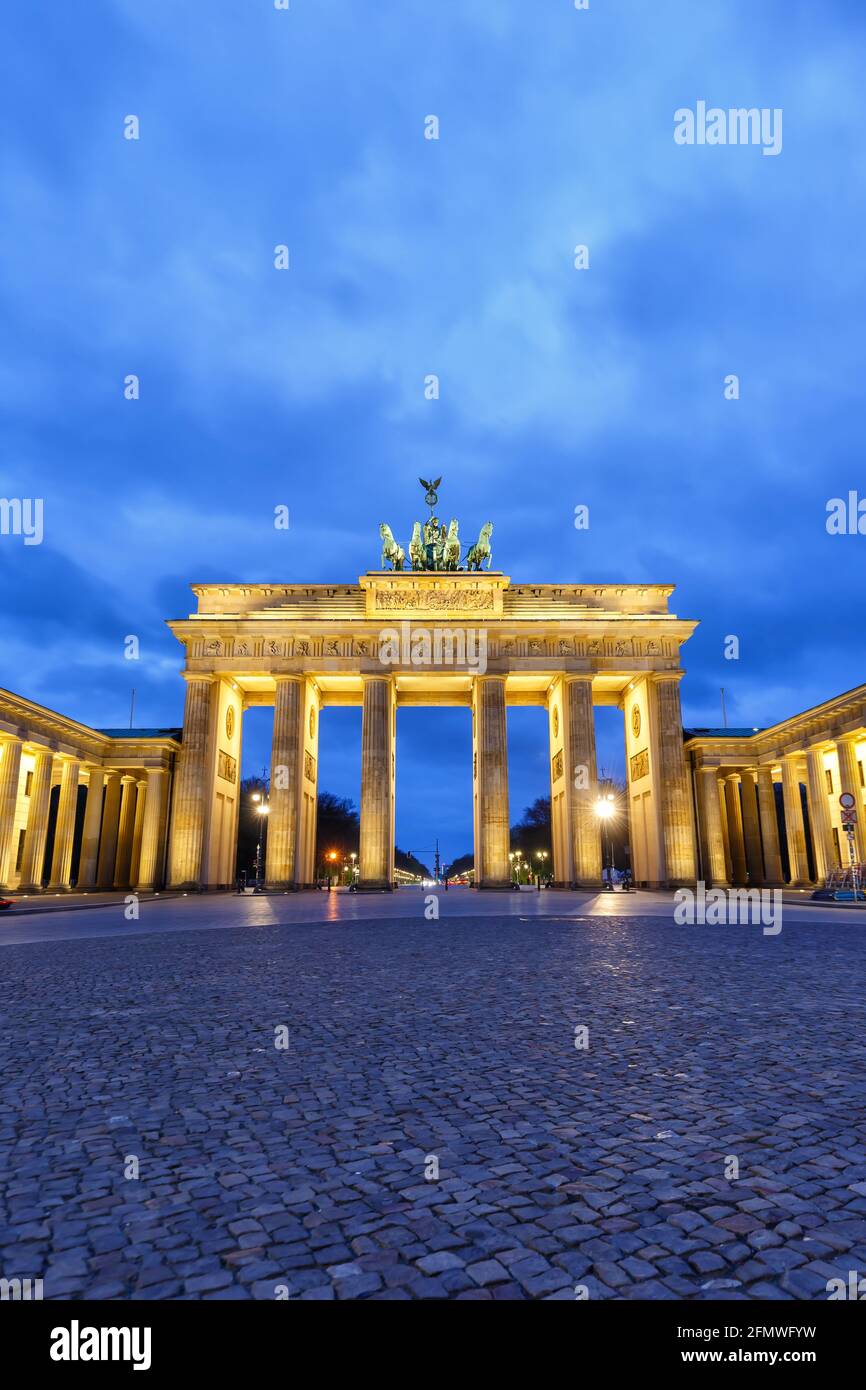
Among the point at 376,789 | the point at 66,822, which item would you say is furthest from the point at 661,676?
the point at 66,822

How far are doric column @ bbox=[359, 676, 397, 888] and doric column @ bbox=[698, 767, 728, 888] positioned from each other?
21.6 m

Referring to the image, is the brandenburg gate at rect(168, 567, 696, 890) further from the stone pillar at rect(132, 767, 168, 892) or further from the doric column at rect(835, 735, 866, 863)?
the doric column at rect(835, 735, 866, 863)

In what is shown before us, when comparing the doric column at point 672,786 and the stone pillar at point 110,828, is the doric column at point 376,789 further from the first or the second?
the stone pillar at point 110,828

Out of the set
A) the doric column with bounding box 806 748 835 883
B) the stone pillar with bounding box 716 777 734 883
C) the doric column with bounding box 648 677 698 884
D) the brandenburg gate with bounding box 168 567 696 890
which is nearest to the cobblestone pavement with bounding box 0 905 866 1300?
the brandenburg gate with bounding box 168 567 696 890

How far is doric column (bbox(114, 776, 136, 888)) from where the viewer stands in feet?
193

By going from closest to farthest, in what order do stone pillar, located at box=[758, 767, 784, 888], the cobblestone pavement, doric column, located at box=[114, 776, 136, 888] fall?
the cobblestone pavement → stone pillar, located at box=[758, 767, 784, 888] → doric column, located at box=[114, 776, 136, 888]

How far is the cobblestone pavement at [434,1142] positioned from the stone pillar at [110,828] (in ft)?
174

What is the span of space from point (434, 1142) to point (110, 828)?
5942cm

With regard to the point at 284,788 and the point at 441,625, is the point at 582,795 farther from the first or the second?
the point at 284,788

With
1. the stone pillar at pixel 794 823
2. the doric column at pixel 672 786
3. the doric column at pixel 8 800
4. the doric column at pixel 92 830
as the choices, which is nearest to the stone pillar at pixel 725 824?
the stone pillar at pixel 794 823
